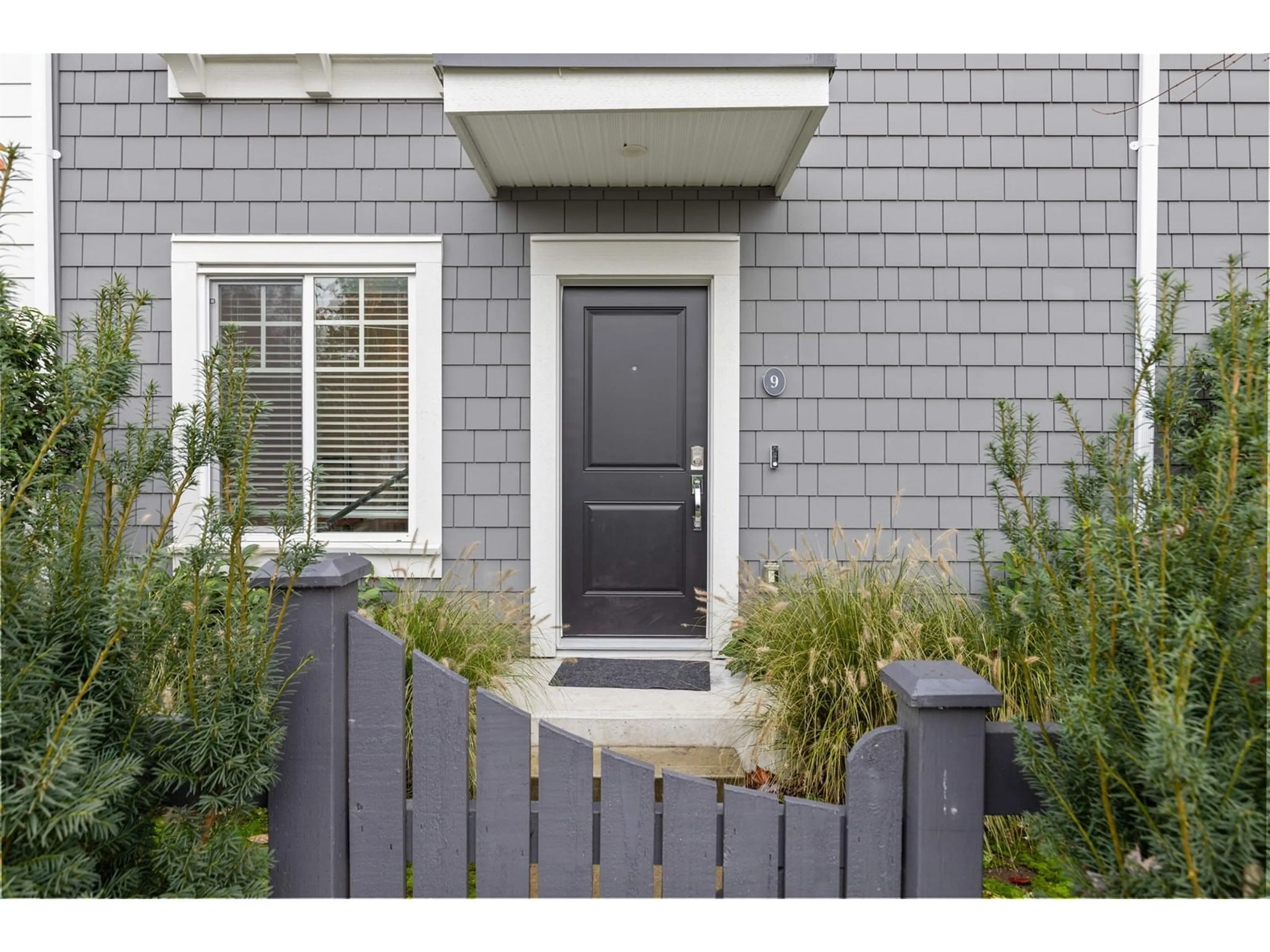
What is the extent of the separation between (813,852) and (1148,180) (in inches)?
168

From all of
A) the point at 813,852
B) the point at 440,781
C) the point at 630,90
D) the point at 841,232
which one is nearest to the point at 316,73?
the point at 630,90

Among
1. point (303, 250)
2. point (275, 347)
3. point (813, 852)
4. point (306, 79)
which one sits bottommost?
point (813, 852)

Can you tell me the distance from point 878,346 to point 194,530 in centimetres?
379

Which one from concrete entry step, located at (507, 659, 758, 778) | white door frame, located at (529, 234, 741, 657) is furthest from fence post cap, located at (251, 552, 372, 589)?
white door frame, located at (529, 234, 741, 657)

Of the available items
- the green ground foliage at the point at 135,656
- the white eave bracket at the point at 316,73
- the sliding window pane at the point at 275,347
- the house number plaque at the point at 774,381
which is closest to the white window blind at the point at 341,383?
the sliding window pane at the point at 275,347

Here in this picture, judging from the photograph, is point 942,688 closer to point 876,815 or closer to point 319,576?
point 876,815

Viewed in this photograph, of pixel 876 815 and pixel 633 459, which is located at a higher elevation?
pixel 633 459

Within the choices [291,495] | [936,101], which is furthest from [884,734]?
[936,101]

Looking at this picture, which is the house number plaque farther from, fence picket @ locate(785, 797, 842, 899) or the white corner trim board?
the white corner trim board

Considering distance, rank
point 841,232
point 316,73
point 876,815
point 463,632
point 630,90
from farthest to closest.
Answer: point 841,232 → point 316,73 → point 630,90 → point 463,632 → point 876,815

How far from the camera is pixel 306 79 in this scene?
418 cm

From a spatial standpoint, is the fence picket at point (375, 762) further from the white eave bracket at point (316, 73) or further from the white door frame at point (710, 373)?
the white eave bracket at point (316, 73)

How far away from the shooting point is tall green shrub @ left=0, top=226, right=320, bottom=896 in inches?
45.3

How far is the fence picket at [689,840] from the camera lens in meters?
1.43
